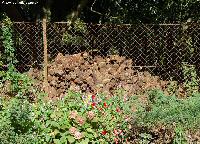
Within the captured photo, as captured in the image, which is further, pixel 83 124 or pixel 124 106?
pixel 124 106

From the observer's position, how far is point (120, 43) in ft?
30.3

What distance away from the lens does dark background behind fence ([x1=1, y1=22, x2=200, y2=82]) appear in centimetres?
893

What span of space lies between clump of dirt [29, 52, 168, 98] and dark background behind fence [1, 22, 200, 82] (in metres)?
0.69

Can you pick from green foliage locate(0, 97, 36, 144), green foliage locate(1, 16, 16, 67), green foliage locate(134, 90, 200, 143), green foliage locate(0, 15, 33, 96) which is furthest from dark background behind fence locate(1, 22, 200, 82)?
green foliage locate(0, 97, 36, 144)

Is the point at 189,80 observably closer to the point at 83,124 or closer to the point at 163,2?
the point at 163,2

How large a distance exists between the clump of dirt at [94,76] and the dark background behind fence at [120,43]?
2.25 ft

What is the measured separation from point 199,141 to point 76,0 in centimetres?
628

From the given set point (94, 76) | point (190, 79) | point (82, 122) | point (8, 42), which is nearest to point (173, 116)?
point (82, 122)

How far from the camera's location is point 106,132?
16.8ft

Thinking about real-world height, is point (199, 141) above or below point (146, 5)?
below

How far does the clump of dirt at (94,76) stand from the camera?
774cm

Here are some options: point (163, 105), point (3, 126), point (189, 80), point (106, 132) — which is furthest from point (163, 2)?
point (3, 126)

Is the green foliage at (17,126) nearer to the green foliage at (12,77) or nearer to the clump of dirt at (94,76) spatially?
the green foliage at (12,77)

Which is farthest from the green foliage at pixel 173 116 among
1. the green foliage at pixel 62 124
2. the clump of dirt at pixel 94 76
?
the clump of dirt at pixel 94 76
